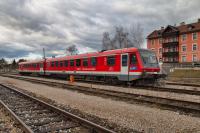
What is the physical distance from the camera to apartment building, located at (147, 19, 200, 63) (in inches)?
2408

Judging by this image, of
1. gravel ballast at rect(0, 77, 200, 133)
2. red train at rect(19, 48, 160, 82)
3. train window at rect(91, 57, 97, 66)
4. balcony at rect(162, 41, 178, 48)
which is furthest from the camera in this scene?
balcony at rect(162, 41, 178, 48)

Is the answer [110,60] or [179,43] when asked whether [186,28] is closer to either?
[179,43]

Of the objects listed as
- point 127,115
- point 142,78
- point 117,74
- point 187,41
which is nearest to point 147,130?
point 127,115

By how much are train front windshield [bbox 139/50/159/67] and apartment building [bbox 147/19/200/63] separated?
44.9 metres

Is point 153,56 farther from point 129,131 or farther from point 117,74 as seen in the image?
point 129,131

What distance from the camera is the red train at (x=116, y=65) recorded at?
16.8 meters

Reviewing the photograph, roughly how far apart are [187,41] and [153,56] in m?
49.4

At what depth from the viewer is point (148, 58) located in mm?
A: 17500

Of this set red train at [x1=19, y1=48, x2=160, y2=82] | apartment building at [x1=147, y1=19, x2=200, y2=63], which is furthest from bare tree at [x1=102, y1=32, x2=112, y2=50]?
red train at [x1=19, y1=48, x2=160, y2=82]

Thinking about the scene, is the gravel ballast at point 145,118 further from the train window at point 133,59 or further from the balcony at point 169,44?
the balcony at point 169,44

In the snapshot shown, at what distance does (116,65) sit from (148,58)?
8.36ft

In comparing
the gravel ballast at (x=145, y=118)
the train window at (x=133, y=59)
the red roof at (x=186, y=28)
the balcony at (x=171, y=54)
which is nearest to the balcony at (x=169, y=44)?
the balcony at (x=171, y=54)

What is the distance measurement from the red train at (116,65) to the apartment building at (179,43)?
43176mm

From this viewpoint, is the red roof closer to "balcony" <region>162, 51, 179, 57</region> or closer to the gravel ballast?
"balcony" <region>162, 51, 179, 57</region>
